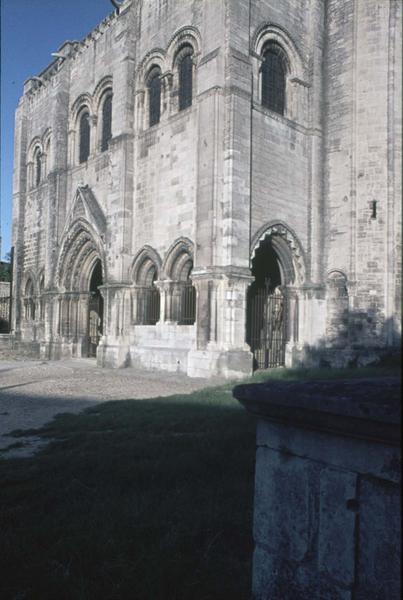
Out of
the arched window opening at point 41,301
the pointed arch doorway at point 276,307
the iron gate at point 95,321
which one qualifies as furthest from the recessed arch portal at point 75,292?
the pointed arch doorway at point 276,307

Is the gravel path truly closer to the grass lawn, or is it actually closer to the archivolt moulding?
the grass lawn

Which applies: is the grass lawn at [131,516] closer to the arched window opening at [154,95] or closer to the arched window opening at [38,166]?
the arched window opening at [154,95]

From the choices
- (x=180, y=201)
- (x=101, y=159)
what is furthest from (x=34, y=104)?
(x=180, y=201)

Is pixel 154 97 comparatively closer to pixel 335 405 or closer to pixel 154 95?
pixel 154 95

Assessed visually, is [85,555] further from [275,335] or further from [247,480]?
[275,335]

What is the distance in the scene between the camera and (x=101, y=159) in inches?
782

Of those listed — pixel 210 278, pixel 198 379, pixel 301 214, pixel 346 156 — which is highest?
pixel 346 156

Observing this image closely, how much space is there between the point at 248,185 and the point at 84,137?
10.3 metres

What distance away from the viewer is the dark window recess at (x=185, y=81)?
1597cm

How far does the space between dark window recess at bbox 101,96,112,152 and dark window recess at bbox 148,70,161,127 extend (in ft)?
8.95

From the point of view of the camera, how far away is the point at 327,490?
198 centimetres

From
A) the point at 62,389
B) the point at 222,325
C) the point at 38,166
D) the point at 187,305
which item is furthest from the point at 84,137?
the point at 62,389

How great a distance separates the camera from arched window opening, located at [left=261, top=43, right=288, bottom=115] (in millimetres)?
15977

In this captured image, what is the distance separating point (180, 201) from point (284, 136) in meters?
3.88
